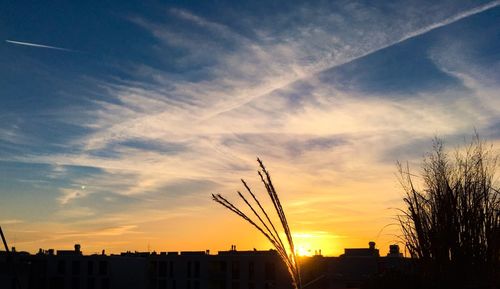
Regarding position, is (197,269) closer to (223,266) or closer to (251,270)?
(223,266)

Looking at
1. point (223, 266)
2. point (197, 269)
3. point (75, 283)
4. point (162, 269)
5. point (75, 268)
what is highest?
point (223, 266)

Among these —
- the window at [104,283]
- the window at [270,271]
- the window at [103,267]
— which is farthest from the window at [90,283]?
the window at [270,271]

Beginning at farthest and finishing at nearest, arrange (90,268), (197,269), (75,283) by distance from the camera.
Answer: (75,283) < (90,268) < (197,269)

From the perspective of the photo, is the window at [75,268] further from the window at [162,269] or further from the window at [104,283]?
the window at [162,269]

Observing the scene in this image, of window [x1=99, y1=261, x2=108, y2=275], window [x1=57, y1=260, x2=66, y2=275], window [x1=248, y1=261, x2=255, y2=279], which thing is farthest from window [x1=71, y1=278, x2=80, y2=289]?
window [x1=248, y1=261, x2=255, y2=279]

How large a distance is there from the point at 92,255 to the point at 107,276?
10.4ft

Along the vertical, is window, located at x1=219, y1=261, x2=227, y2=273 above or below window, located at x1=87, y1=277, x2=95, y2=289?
above

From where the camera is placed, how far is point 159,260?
57750mm

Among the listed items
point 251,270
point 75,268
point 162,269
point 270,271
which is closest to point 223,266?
point 251,270

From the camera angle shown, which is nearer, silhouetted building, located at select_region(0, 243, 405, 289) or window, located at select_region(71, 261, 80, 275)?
silhouetted building, located at select_region(0, 243, 405, 289)

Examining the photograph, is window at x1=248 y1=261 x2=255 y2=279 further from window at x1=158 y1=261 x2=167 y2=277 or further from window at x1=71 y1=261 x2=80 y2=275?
window at x1=71 y1=261 x2=80 y2=275

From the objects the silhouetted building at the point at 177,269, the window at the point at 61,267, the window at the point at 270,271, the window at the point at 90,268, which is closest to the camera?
the silhouetted building at the point at 177,269

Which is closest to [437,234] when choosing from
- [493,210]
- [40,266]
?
[493,210]

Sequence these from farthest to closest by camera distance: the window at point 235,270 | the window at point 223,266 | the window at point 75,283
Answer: the window at point 75,283 → the window at point 223,266 → the window at point 235,270
